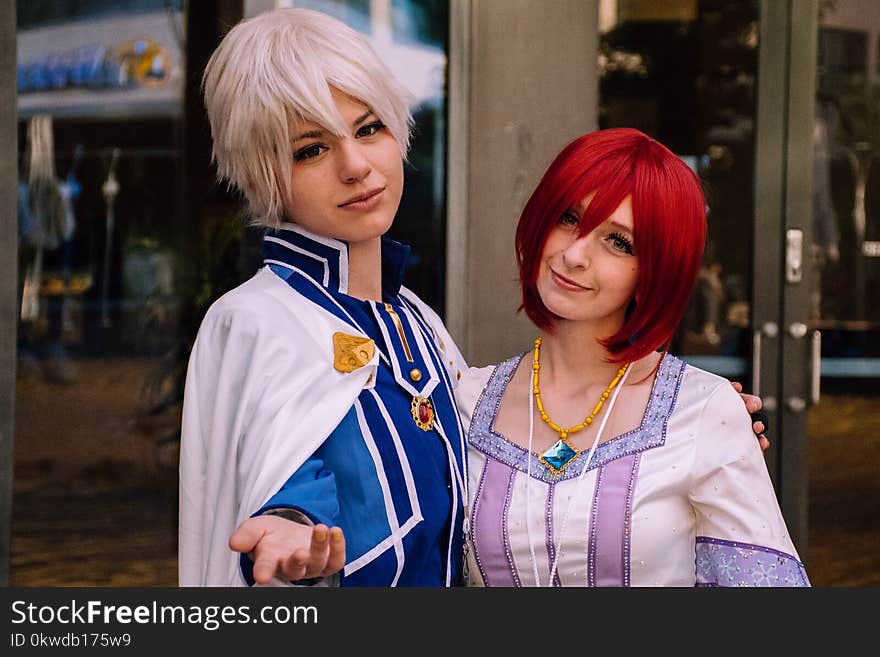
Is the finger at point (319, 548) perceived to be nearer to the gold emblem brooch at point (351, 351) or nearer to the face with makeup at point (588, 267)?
the gold emblem brooch at point (351, 351)

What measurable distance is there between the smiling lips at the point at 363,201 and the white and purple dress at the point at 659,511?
44 centimetres

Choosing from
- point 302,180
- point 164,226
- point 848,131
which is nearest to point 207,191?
point 164,226

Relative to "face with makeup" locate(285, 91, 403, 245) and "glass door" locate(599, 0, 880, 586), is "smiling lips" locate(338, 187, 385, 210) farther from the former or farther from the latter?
"glass door" locate(599, 0, 880, 586)

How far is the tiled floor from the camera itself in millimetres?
4180

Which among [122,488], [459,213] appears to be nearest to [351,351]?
[459,213]

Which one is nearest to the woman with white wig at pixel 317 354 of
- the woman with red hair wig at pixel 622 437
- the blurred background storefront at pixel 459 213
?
the woman with red hair wig at pixel 622 437

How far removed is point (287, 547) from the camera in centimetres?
126

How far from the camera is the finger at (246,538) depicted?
1.24 m

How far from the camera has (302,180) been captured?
62.4 inches

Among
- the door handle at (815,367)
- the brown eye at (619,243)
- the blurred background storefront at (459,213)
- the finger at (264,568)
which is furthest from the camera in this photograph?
the door handle at (815,367)

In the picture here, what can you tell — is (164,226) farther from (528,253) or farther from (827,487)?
(528,253)

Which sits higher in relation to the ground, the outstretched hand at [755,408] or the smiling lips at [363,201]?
the smiling lips at [363,201]

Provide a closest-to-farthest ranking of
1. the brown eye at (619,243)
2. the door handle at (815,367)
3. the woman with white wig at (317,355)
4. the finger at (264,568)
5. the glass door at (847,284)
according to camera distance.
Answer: the finger at (264,568)
the woman with white wig at (317,355)
the brown eye at (619,243)
the door handle at (815,367)
the glass door at (847,284)

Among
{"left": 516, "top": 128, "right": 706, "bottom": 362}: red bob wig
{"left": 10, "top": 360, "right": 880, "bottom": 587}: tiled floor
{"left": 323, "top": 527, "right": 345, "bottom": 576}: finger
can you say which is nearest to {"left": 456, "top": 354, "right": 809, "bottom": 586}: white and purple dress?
{"left": 516, "top": 128, "right": 706, "bottom": 362}: red bob wig
